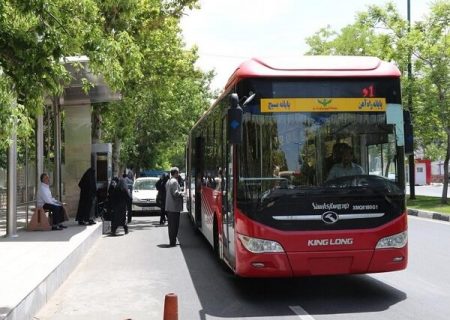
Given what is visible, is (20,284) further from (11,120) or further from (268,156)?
(268,156)

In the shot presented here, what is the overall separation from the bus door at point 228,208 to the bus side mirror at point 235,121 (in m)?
0.67

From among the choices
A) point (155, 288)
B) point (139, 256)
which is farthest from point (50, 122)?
point (155, 288)

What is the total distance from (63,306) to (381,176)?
436 cm

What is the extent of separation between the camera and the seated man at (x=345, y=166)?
290 inches

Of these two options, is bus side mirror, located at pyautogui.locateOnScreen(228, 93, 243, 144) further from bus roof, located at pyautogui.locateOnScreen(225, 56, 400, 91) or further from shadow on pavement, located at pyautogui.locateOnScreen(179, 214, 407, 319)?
shadow on pavement, located at pyautogui.locateOnScreen(179, 214, 407, 319)

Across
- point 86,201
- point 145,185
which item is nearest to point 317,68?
point 86,201

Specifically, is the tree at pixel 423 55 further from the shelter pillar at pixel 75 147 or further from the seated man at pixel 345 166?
the seated man at pixel 345 166

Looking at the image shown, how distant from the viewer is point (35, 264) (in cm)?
912

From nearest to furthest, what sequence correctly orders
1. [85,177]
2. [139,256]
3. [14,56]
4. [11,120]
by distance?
1. [11,120]
2. [14,56]
3. [139,256]
4. [85,177]

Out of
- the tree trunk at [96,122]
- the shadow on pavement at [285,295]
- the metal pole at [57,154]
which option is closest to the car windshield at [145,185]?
the tree trunk at [96,122]

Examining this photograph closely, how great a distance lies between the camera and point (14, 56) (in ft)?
19.4

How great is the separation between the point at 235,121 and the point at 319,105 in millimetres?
1114

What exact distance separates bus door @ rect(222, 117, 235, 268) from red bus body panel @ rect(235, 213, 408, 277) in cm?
53

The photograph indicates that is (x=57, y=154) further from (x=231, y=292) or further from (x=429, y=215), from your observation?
(x=429, y=215)
